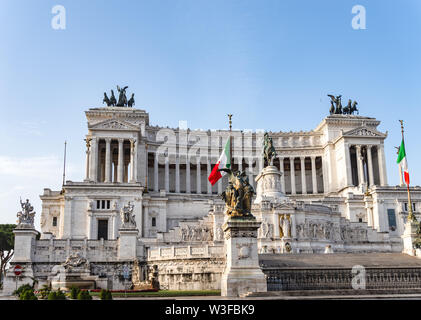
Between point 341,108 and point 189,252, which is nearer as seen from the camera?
point 189,252

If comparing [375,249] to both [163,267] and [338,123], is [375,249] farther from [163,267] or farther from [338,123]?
[338,123]

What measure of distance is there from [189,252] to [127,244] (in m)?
9.41

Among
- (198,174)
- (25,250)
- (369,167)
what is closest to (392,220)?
(369,167)

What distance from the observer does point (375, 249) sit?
61312mm

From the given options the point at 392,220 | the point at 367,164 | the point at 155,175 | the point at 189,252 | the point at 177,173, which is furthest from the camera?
the point at 367,164

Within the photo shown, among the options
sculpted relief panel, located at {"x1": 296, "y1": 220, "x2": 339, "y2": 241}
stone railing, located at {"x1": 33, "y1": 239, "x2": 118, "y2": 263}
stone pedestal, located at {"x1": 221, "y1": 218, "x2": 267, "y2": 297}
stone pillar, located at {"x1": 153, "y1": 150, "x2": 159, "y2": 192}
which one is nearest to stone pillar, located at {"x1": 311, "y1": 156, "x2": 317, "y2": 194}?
stone pillar, located at {"x1": 153, "y1": 150, "x2": 159, "y2": 192}

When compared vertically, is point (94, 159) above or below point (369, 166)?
above

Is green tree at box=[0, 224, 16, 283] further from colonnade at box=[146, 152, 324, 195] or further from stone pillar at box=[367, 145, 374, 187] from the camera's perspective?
stone pillar at box=[367, 145, 374, 187]

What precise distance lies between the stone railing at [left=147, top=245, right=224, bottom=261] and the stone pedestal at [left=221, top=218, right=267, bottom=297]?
14.0m

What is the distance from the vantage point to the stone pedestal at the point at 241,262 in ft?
82.2

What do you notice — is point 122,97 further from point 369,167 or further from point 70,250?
point 70,250

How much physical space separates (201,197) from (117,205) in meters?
19.4

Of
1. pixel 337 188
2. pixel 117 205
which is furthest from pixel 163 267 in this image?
pixel 337 188

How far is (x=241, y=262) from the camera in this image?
84.2 feet
